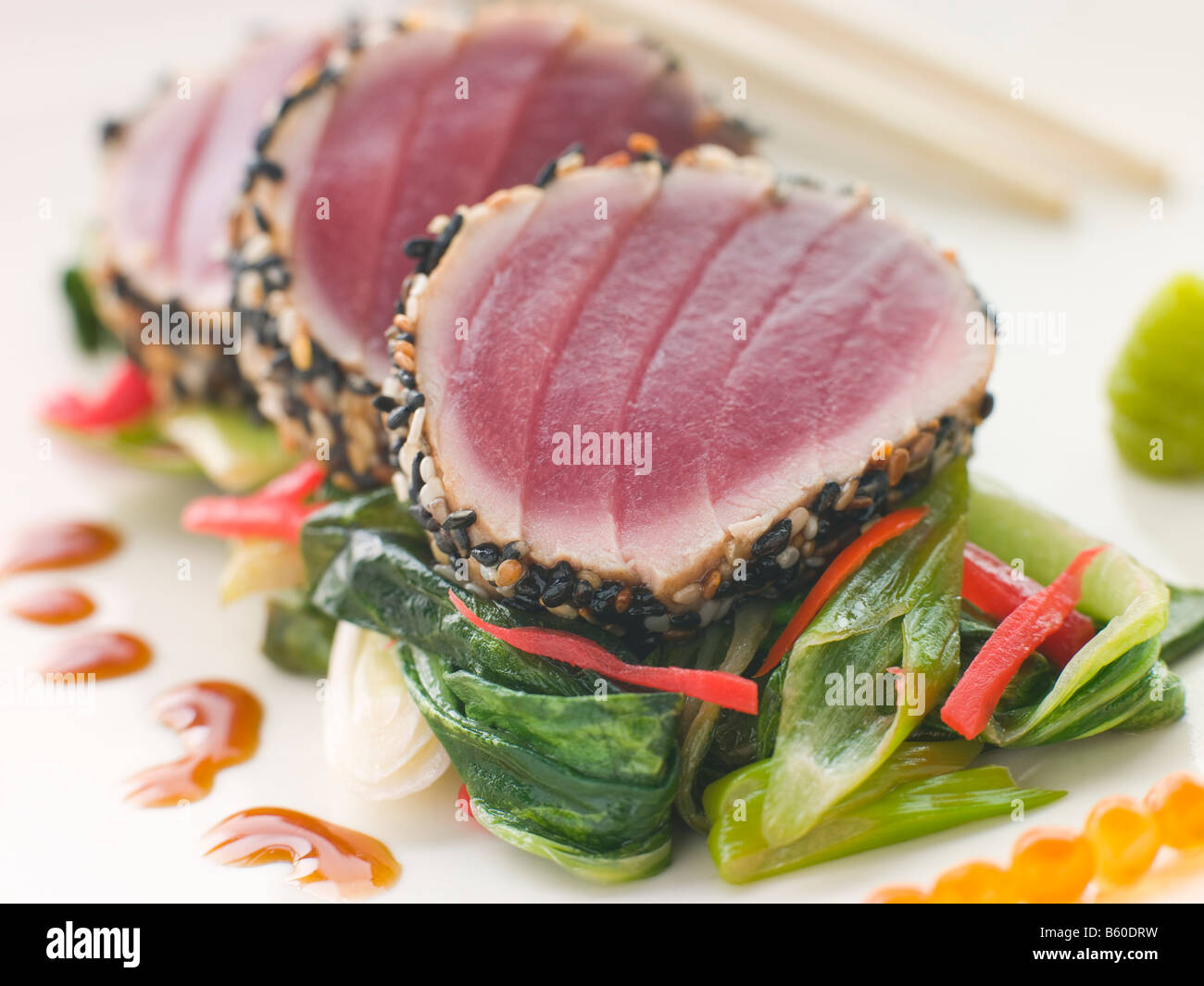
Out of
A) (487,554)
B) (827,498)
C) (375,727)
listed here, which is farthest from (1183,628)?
(375,727)

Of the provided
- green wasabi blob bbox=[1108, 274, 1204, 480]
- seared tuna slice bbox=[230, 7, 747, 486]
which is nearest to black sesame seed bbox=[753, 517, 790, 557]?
seared tuna slice bbox=[230, 7, 747, 486]

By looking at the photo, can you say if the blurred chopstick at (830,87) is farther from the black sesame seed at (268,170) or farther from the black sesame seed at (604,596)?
the black sesame seed at (604,596)

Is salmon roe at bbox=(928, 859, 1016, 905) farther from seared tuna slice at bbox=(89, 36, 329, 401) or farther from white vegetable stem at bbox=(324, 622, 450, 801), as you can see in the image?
seared tuna slice at bbox=(89, 36, 329, 401)

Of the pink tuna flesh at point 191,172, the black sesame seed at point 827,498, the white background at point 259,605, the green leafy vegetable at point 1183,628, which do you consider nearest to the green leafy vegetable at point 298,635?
the white background at point 259,605

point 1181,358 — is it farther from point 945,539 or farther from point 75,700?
point 75,700

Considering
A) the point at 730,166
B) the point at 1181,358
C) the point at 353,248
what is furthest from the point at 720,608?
the point at 1181,358

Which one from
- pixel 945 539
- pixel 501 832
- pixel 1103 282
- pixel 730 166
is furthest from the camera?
pixel 1103 282
